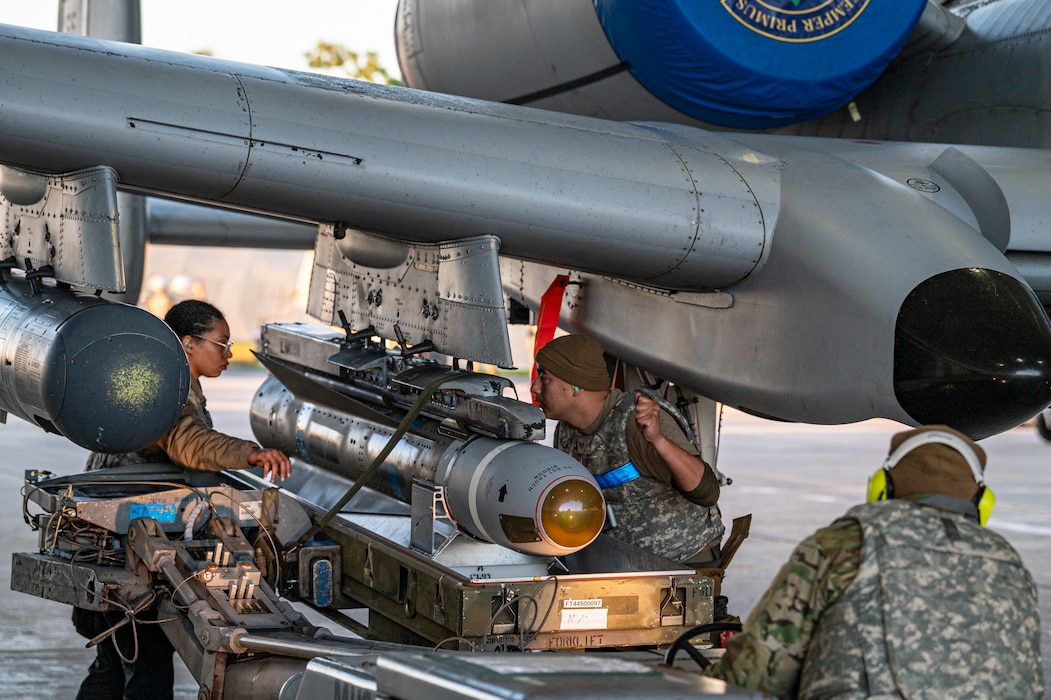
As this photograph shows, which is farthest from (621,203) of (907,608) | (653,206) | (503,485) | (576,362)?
(907,608)

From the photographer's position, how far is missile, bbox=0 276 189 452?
14.8 ft

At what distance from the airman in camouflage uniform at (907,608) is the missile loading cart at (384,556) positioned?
119cm

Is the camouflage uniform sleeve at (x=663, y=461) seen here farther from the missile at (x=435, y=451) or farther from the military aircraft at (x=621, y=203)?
the military aircraft at (x=621, y=203)

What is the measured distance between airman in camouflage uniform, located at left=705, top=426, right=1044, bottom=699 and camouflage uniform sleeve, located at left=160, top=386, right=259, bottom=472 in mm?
2959

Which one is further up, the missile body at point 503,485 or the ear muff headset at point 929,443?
the ear muff headset at point 929,443

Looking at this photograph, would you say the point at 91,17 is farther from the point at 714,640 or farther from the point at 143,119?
the point at 714,640

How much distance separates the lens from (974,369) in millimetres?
4773

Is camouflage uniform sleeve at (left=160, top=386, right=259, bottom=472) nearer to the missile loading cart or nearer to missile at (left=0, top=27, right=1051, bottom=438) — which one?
the missile loading cart

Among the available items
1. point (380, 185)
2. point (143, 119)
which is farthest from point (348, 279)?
point (143, 119)

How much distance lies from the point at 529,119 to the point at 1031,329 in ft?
7.14

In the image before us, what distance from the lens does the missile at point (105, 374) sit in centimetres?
450

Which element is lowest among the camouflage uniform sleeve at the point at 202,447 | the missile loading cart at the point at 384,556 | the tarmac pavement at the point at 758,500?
the tarmac pavement at the point at 758,500

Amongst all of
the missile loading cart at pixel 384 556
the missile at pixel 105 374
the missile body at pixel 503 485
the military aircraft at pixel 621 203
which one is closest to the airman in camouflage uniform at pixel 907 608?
the missile loading cart at pixel 384 556

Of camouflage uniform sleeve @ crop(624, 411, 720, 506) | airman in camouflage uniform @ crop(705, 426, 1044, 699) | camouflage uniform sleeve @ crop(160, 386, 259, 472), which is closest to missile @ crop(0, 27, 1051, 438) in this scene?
camouflage uniform sleeve @ crop(624, 411, 720, 506)
